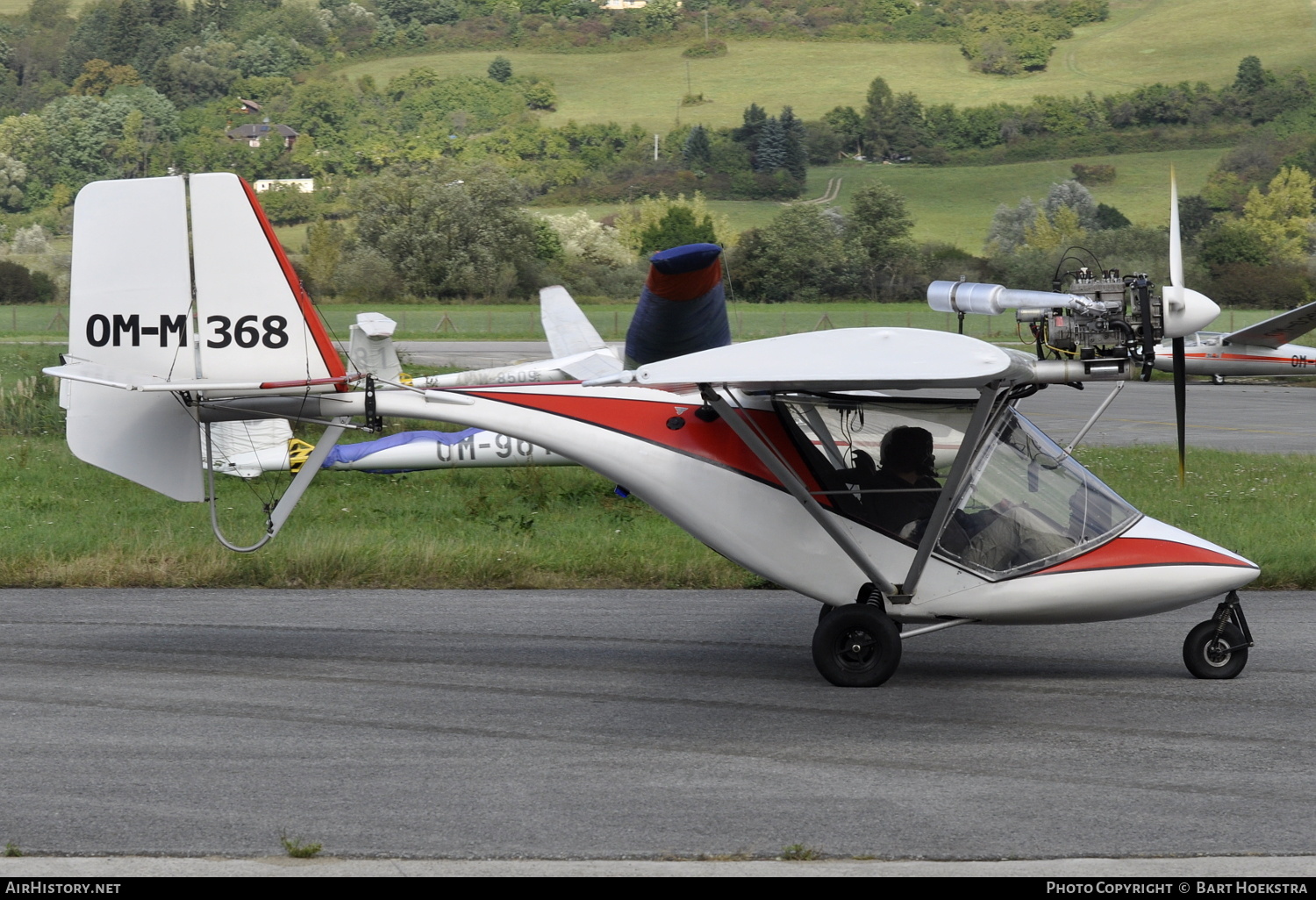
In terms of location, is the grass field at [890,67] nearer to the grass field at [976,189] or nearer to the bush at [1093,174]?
the grass field at [976,189]

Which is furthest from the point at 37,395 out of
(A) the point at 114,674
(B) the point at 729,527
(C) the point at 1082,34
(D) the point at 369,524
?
(C) the point at 1082,34

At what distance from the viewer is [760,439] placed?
8.41m

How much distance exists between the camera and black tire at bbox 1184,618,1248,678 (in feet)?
28.2

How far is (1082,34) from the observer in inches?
7367

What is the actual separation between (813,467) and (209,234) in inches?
173

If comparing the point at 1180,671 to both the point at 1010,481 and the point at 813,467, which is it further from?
the point at 813,467

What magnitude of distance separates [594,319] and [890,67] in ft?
414

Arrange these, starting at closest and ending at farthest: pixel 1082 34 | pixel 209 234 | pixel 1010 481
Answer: pixel 1010 481 < pixel 209 234 < pixel 1082 34

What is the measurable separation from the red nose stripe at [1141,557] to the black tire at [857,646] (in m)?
1.05

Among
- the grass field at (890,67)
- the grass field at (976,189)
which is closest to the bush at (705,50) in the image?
the grass field at (890,67)

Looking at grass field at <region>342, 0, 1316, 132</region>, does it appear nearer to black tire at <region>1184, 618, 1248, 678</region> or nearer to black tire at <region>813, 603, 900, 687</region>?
black tire at <region>1184, 618, 1248, 678</region>

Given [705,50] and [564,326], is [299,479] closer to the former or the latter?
[564,326]

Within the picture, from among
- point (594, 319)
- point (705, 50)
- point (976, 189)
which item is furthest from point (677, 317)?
point (705, 50)

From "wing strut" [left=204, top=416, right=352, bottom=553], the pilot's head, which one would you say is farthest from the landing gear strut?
"wing strut" [left=204, top=416, right=352, bottom=553]
